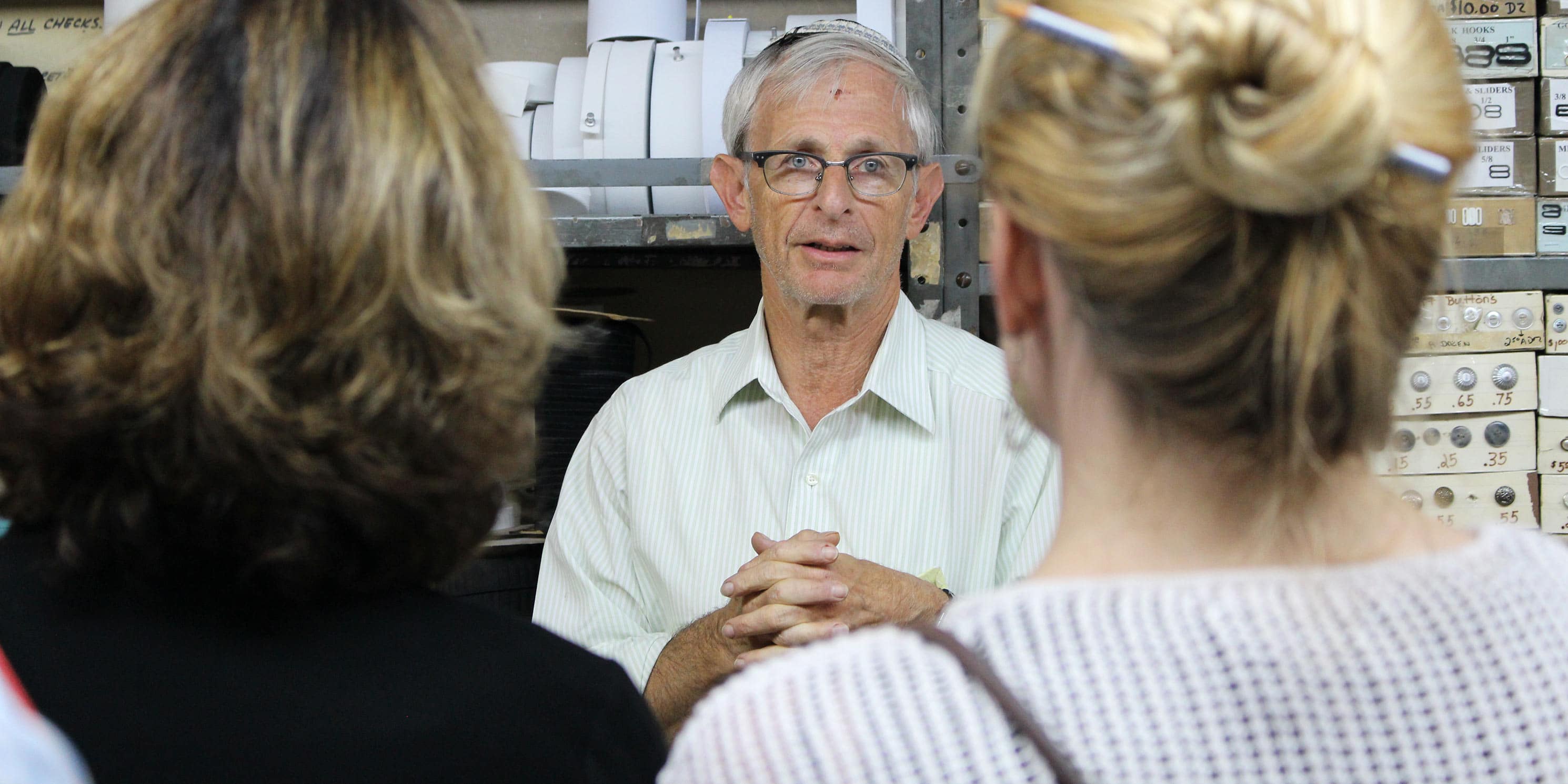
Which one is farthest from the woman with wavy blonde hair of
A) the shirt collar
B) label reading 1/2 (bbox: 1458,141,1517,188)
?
label reading 1/2 (bbox: 1458,141,1517,188)

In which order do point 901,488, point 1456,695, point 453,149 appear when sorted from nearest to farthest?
point 1456,695 → point 453,149 → point 901,488

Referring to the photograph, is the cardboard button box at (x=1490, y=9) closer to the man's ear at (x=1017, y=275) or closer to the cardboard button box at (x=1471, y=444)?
the cardboard button box at (x=1471, y=444)

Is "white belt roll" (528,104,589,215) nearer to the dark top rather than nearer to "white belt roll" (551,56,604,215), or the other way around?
"white belt roll" (551,56,604,215)

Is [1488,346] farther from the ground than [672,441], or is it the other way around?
[1488,346]

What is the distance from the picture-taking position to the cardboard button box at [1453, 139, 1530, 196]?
1598mm

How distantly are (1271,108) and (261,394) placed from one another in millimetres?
492

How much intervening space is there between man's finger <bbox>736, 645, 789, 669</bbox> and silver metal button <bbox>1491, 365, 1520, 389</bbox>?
104 cm

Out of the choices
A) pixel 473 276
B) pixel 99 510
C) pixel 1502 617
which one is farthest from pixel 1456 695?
pixel 99 510

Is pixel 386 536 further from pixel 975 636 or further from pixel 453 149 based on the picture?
pixel 975 636

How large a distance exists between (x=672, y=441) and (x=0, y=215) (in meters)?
0.99

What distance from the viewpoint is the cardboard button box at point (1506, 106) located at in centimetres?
158

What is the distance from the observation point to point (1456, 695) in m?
0.55

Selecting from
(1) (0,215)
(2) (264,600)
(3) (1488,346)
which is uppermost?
(1) (0,215)

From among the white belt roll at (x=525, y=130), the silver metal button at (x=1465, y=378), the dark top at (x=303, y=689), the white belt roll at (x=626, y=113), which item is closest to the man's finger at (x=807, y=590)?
the dark top at (x=303, y=689)
